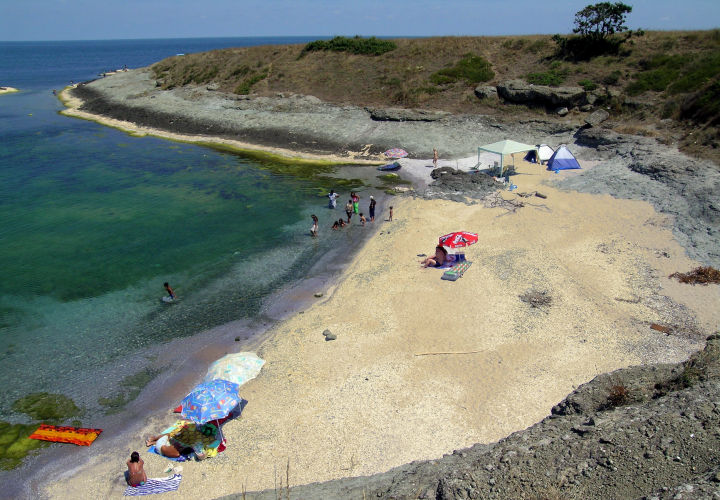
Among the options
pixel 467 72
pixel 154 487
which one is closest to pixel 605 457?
pixel 154 487

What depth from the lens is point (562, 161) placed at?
119ft

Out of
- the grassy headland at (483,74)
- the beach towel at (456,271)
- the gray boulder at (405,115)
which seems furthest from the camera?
the gray boulder at (405,115)

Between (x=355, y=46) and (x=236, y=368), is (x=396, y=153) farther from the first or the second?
(x=355, y=46)

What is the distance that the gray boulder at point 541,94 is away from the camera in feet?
149

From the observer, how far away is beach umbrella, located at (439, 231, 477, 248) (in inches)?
960

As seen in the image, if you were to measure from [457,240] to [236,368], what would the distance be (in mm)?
13208

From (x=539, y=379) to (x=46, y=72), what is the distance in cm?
15183

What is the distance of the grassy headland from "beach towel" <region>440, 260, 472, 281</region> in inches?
857

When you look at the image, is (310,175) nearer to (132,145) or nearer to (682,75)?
(132,145)

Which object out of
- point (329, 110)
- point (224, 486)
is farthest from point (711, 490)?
point (329, 110)

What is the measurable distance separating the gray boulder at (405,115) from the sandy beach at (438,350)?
24.1 metres

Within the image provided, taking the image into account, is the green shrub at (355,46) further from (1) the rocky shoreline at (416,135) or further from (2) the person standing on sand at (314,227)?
(2) the person standing on sand at (314,227)

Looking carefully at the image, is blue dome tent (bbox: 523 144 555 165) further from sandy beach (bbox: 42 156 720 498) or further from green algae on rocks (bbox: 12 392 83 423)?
green algae on rocks (bbox: 12 392 83 423)

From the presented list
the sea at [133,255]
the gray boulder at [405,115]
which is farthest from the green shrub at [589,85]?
the sea at [133,255]
